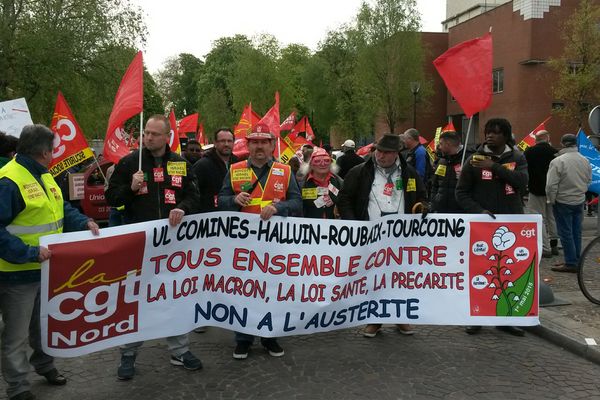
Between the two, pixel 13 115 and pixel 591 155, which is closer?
pixel 13 115

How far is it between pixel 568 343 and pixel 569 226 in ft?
11.2

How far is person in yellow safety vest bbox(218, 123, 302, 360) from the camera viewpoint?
5062mm

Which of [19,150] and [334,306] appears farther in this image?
[334,306]

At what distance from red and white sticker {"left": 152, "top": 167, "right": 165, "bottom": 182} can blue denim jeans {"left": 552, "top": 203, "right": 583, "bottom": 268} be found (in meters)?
6.26

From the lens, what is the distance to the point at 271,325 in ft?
15.8

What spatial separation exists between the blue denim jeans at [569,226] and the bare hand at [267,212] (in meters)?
5.48

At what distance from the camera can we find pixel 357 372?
471cm

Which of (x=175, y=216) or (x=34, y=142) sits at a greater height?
(x=34, y=142)

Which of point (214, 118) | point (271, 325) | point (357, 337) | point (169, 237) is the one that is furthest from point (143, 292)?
point (214, 118)

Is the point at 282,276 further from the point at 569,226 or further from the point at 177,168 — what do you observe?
the point at 569,226

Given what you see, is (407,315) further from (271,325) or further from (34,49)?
(34,49)

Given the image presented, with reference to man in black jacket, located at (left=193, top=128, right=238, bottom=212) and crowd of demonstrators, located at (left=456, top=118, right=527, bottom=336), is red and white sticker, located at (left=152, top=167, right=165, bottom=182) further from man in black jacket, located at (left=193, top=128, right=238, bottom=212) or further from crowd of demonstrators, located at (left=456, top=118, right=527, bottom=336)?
crowd of demonstrators, located at (left=456, top=118, right=527, bottom=336)

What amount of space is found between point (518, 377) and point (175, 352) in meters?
2.88

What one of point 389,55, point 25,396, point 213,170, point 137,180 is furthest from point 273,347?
point 389,55
